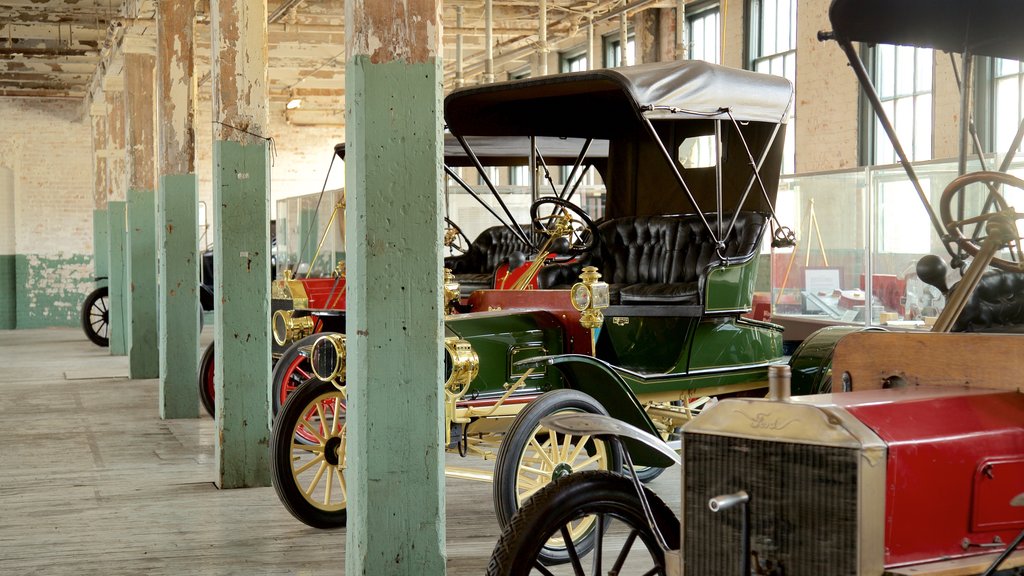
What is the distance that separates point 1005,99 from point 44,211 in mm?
16571

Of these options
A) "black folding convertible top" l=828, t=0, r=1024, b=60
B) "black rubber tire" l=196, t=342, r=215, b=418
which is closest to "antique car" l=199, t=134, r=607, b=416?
"black rubber tire" l=196, t=342, r=215, b=418

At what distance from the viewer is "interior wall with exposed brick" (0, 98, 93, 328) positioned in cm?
2019

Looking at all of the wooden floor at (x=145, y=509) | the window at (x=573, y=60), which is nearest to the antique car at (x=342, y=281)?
the wooden floor at (x=145, y=509)

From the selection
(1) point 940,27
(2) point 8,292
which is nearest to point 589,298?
(1) point 940,27

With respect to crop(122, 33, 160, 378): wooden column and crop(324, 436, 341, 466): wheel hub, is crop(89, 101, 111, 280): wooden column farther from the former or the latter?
crop(324, 436, 341, 466): wheel hub

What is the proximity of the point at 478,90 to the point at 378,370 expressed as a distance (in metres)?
2.91

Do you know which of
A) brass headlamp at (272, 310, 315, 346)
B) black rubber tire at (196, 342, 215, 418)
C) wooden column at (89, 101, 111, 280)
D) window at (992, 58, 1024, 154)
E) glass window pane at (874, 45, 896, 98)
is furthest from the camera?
wooden column at (89, 101, 111, 280)

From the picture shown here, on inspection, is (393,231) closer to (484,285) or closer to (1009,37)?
(1009,37)

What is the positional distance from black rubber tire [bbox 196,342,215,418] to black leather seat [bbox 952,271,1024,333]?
5373 millimetres

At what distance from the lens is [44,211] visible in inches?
805

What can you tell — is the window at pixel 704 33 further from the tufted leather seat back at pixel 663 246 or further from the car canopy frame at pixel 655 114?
the tufted leather seat back at pixel 663 246

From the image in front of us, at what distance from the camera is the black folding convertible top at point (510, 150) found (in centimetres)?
875

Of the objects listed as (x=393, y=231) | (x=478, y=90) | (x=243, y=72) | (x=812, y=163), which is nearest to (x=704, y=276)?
(x=478, y=90)

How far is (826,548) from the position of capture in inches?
92.5
